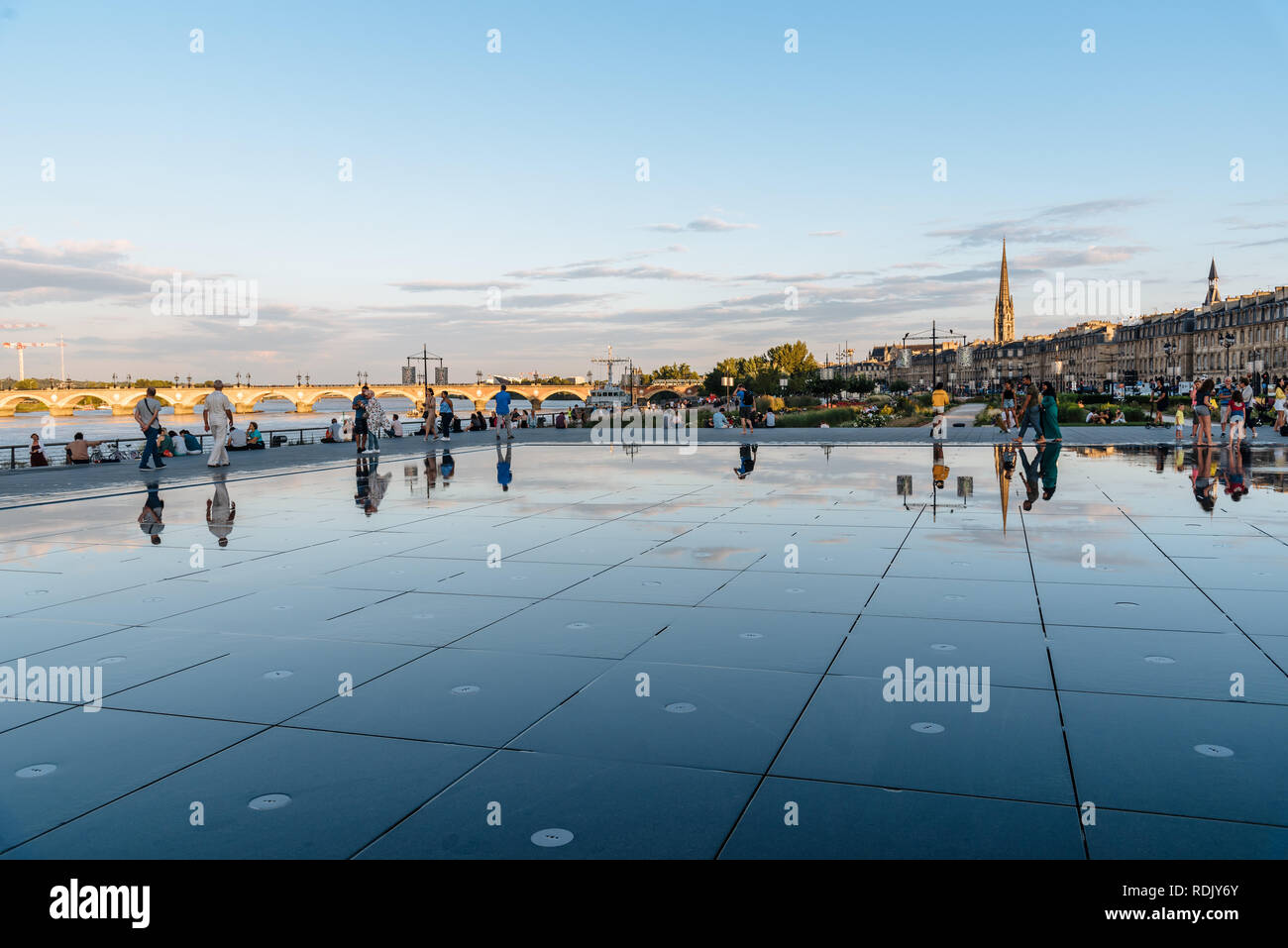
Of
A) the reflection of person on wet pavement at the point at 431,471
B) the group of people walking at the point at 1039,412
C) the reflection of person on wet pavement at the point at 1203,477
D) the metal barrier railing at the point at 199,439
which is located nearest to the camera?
the reflection of person on wet pavement at the point at 1203,477

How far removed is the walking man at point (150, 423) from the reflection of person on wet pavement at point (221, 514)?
3400 millimetres

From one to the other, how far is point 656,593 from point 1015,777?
383cm

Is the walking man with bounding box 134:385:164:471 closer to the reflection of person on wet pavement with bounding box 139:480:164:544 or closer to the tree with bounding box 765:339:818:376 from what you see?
the reflection of person on wet pavement with bounding box 139:480:164:544

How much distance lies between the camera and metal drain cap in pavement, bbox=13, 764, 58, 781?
12.8ft

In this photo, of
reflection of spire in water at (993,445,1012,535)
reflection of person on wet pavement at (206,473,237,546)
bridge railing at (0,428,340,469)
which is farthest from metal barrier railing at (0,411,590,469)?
reflection of spire in water at (993,445,1012,535)

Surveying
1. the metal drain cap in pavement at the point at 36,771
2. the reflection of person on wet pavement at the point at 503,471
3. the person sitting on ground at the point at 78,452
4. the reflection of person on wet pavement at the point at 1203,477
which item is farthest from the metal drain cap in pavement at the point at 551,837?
the person sitting on ground at the point at 78,452

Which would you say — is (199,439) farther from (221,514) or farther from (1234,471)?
(1234,471)

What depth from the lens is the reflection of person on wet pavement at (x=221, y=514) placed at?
10656 millimetres

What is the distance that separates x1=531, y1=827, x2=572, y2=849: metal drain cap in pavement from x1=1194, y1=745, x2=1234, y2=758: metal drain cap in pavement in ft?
9.01

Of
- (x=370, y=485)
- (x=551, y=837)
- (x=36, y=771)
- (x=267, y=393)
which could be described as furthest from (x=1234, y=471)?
(x=267, y=393)

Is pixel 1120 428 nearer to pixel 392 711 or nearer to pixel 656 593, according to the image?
→ pixel 656 593

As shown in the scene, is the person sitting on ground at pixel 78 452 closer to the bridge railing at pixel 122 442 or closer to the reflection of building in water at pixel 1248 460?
the bridge railing at pixel 122 442

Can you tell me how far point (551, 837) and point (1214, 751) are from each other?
9.41ft
